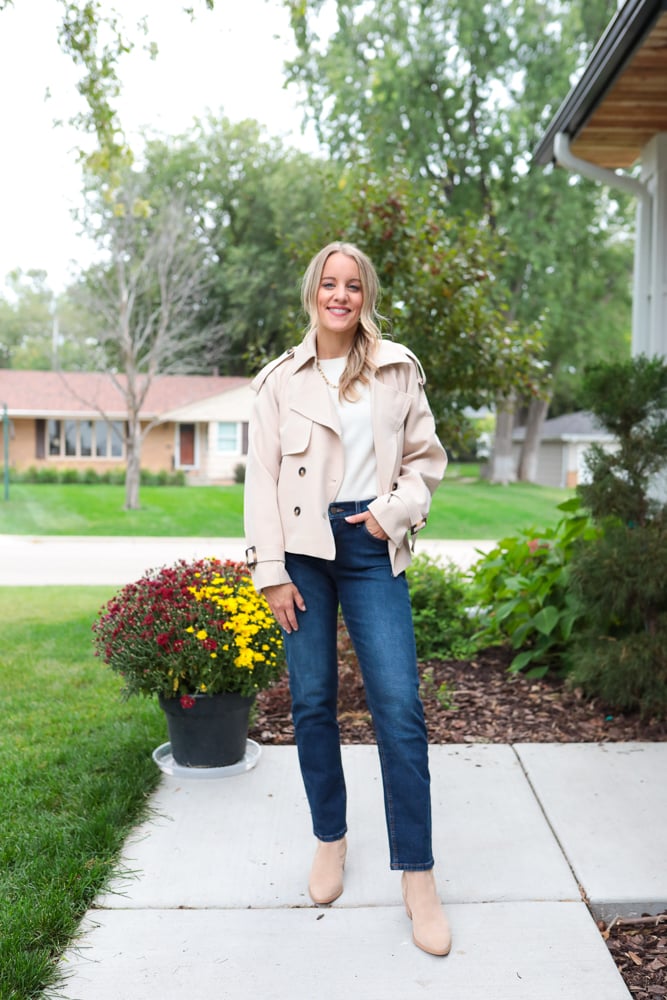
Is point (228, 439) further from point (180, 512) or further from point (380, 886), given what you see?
point (380, 886)

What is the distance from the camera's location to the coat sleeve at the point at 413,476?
2480 millimetres

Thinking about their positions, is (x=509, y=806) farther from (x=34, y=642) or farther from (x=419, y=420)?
(x=34, y=642)

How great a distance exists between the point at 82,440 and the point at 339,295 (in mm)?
29581

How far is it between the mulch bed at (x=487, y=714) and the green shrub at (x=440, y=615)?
359 millimetres

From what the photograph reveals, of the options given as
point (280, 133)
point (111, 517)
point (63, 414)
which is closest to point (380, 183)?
point (111, 517)

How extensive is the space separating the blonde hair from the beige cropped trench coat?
0.04 meters

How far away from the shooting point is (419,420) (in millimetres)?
2682

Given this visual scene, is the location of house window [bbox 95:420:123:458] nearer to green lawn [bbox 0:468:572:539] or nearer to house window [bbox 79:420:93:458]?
house window [bbox 79:420:93:458]

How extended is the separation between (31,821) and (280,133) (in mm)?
34818

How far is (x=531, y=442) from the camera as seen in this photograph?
3541 cm

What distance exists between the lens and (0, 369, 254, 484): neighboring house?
30172 mm

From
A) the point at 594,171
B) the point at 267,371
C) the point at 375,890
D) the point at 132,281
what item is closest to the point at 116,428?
the point at 132,281

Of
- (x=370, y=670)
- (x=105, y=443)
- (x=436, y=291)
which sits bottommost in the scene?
(x=370, y=670)

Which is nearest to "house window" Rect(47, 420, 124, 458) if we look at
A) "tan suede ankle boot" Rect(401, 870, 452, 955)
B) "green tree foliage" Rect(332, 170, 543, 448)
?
"green tree foliage" Rect(332, 170, 543, 448)
